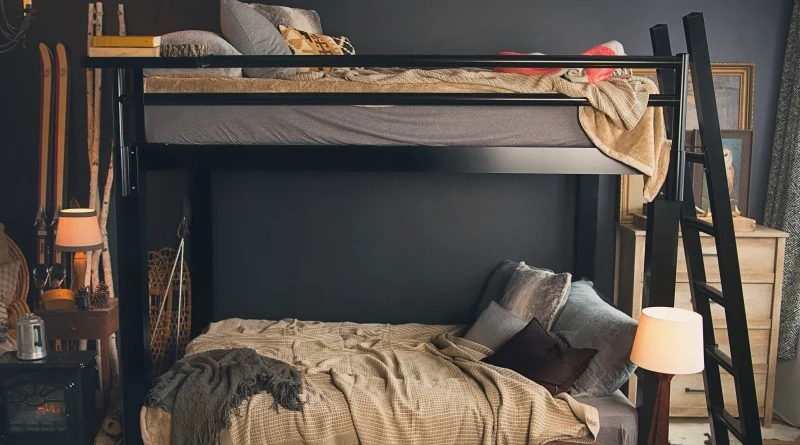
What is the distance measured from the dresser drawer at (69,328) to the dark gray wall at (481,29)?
107 centimetres

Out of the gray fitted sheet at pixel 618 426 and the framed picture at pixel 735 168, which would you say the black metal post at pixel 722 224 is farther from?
the framed picture at pixel 735 168

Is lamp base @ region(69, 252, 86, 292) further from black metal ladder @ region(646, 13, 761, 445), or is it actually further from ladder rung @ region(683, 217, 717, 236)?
ladder rung @ region(683, 217, 717, 236)

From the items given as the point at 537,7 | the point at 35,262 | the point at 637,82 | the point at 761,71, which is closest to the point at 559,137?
the point at 637,82

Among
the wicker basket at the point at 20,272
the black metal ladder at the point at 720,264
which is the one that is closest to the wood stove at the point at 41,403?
Result: the wicker basket at the point at 20,272

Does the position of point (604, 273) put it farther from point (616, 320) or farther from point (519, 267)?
point (616, 320)

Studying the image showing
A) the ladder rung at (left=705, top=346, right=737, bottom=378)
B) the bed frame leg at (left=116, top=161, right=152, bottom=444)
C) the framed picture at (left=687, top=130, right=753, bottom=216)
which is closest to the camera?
the ladder rung at (left=705, top=346, right=737, bottom=378)

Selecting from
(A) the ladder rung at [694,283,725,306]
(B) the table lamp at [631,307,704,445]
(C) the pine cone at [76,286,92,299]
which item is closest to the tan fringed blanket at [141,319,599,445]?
(B) the table lamp at [631,307,704,445]

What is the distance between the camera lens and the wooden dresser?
4.16 meters

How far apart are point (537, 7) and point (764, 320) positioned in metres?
2.04

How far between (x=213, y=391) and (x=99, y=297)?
4.29 ft

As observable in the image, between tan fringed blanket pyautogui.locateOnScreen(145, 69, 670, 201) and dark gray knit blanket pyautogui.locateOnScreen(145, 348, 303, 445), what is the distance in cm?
117

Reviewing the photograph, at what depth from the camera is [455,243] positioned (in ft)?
15.4

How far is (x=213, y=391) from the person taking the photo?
3338 millimetres

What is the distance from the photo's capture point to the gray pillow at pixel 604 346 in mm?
3304
